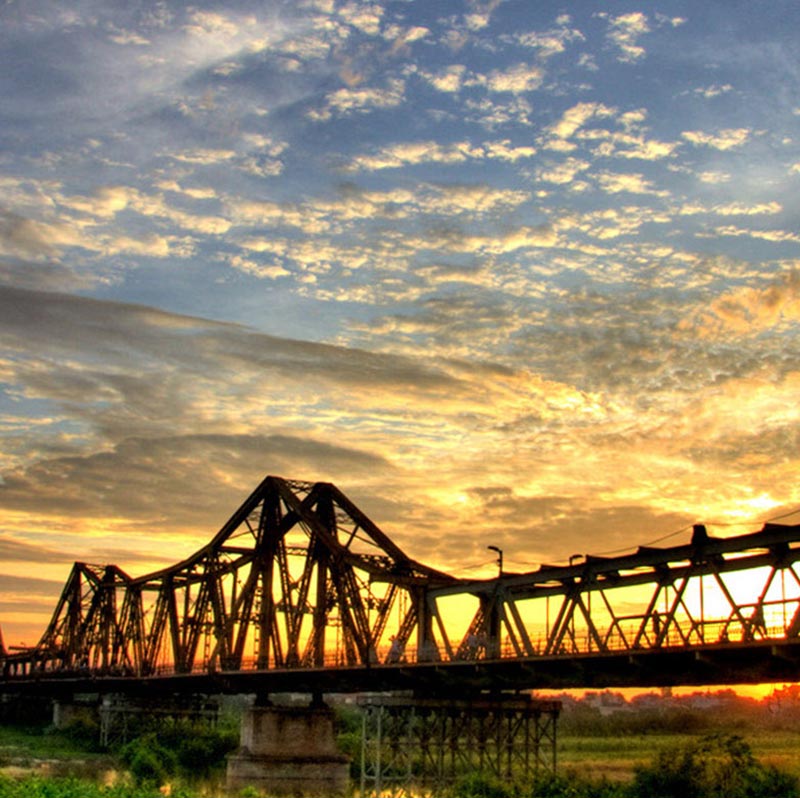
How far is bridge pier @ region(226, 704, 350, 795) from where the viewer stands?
70625 mm

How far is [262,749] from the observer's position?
7288 centimetres

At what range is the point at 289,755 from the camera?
73.1m

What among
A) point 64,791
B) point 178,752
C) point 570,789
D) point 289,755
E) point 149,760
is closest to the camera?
point 64,791

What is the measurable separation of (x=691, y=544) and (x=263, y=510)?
52.6 m

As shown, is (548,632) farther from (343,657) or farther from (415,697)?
(343,657)

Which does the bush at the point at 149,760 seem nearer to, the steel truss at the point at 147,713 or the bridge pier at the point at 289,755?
the bridge pier at the point at 289,755

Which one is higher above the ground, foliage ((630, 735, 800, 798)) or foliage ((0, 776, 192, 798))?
foliage ((0, 776, 192, 798))

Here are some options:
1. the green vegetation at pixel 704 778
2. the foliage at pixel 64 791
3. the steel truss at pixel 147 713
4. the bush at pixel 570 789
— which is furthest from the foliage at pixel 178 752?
the green vegetation at pixel 704 778

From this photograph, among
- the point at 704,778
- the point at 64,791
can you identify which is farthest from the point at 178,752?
the point at 64,791

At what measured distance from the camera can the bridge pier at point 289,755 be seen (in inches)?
2781

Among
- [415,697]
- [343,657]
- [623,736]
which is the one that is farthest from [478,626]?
[623,736]

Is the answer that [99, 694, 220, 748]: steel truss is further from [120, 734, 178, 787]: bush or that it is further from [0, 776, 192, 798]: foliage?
[0, 776, 192, 798]: foliage

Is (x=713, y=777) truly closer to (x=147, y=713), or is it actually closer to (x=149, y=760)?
(x=149, y=760)

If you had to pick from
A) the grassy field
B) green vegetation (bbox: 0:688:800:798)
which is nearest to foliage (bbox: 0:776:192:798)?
green vegetation (bbox: 0:688:800:798)
